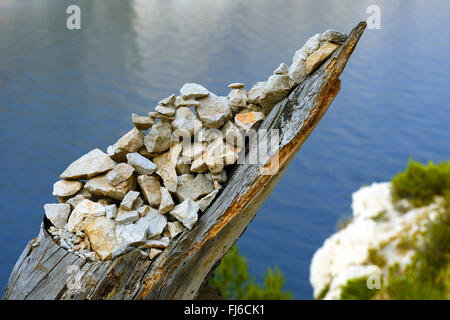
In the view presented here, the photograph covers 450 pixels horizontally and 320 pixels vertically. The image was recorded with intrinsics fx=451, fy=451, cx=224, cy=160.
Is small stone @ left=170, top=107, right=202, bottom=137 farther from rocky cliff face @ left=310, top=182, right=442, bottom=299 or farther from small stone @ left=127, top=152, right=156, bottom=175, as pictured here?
rocky cliff face @ left=310, top=182, right=442, bottom=299

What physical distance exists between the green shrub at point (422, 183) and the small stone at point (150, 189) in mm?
8040

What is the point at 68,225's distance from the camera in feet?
11.1

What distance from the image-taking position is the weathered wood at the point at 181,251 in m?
3.08

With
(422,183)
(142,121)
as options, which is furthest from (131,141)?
(422,183)

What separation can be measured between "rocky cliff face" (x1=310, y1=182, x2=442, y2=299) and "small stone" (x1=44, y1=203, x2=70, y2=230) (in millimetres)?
6638

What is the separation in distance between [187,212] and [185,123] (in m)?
0.74

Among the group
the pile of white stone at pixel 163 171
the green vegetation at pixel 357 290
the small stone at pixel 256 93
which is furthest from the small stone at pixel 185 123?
the green vegetation at pixel 357 290

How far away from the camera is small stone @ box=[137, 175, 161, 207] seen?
3412 millimetres

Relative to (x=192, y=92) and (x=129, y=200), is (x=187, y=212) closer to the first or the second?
→ (x=129, y=200)

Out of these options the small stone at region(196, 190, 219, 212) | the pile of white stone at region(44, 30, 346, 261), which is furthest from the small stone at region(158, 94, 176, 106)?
the small stone at region(196, 190, 219, 212)

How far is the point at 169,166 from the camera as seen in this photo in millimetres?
3506
